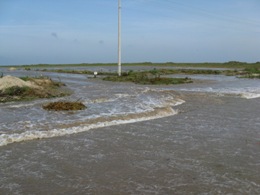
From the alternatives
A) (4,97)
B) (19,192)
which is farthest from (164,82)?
(19,192)

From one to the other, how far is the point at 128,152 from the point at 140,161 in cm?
75

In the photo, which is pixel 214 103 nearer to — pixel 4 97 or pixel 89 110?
pixel 89 110

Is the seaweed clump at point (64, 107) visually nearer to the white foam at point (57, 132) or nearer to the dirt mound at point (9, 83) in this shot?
the white foam at point (57, 132)

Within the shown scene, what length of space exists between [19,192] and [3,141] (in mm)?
3494

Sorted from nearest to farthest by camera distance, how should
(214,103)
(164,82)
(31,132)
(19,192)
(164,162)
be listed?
(19,192), (164,162), (31,132), (214,103), (164,82)

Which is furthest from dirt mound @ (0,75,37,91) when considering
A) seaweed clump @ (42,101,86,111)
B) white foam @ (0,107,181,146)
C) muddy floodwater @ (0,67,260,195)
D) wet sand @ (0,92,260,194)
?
wet sand @ (0,92,260,194)

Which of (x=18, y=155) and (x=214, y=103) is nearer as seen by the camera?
(x=18, y=155)

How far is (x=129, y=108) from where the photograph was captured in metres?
14.9

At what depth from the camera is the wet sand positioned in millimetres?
5734

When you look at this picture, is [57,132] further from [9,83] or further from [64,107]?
[9,83]

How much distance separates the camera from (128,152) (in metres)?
7.89

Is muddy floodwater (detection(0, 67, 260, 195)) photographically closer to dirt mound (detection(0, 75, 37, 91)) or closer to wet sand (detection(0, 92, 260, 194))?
wet sand (detection(0, 92, 260, 194))

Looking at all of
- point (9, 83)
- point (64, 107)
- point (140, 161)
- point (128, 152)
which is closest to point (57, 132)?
point (128, 152)

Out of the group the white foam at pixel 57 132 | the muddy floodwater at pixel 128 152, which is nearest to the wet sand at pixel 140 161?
the muddy floodwater at pixel 128 152
